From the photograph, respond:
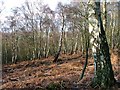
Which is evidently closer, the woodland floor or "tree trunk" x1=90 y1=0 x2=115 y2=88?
"tree trunk" x1=90 y1=0 x2=115 y2=88

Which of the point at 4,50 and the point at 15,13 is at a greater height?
the point at 15,13

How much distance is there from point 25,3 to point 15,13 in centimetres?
258

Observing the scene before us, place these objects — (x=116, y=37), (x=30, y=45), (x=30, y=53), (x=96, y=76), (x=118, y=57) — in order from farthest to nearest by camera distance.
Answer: (x=30, y=53)
(x=30, y=45)
(x=116, y=37)
(x=118, y=57)
(x=96, y=76)

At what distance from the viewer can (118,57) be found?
918 inches

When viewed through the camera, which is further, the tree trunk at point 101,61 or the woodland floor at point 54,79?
the woodland floor at point 54,79

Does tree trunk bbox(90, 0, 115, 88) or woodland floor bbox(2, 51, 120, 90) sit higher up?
tree trunk bbox(90, 0, 115, 88)

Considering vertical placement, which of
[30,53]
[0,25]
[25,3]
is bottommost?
[30,53]

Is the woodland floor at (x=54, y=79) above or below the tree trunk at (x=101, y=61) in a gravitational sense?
below

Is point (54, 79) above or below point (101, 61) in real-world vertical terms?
below

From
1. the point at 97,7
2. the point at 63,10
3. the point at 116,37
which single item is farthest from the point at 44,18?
the point at 97,7

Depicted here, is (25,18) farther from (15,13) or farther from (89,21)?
(89,21)

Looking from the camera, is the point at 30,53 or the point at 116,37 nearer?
the point at 116,37

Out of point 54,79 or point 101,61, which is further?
point 54,79

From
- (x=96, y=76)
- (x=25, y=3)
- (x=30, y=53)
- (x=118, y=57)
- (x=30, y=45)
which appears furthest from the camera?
(x=30, y=53)
